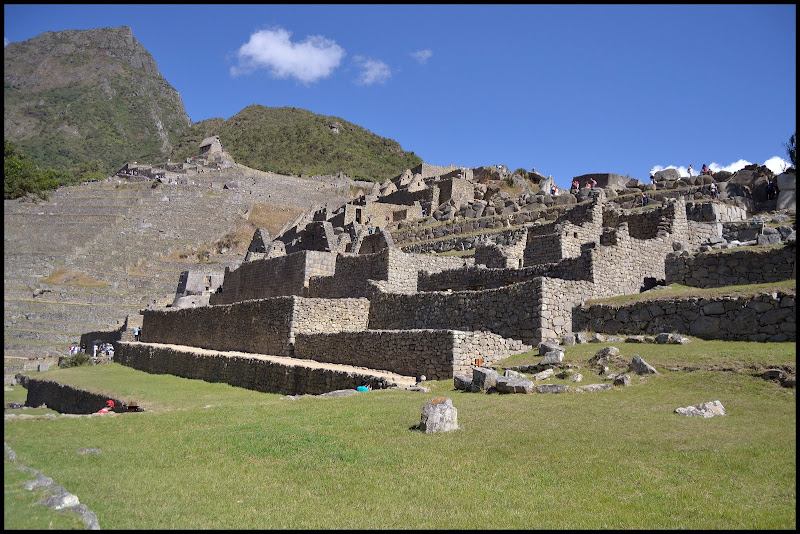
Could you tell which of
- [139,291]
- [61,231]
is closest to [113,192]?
[61,231]

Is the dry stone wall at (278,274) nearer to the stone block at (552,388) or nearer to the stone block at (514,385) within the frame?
the stone block at (514,385)

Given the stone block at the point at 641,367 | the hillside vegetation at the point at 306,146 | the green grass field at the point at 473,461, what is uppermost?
the hillside vegetation at the point at 306,146

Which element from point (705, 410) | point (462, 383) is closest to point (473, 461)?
point (705, 410)

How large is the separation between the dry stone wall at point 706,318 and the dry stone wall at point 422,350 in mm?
1824

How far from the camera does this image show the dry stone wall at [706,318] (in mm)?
10613

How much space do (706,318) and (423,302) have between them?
7.65 m

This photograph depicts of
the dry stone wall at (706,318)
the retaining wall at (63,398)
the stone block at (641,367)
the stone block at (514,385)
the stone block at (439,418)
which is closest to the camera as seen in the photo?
the stone block at (439,418)

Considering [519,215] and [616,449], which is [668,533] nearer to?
[616,449]

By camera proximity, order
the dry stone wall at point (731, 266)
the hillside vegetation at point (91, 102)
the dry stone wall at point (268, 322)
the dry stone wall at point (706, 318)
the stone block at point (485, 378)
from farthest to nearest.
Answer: the hillside vegetation at point (91, 102), the dry stone wall at point (268, 322), the dry stone wall at point (731, 266), the stone block at point (485, 378), the dry stone wall at point (706, 318)

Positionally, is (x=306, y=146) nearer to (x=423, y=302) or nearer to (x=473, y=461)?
(x=423, y=302)

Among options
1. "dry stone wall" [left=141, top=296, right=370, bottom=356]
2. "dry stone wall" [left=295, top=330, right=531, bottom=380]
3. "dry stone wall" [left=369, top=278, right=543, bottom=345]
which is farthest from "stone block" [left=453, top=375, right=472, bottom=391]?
"dry stone wall" [left=141, top=296, right=370, bottom=356]

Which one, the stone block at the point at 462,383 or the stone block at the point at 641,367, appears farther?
the stone block at the point at 462,383

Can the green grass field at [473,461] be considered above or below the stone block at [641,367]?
below

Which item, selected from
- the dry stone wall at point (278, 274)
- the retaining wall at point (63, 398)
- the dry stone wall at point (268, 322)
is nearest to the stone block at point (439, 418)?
the retaining wall at point (63, 398)
